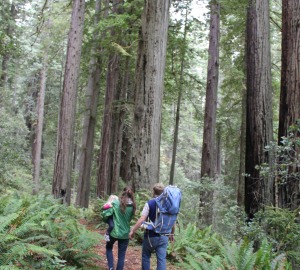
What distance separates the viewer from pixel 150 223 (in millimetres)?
5277

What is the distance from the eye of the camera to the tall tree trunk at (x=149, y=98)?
8719mm

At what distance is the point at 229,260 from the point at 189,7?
15305mm

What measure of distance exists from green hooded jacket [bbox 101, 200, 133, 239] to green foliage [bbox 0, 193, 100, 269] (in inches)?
23.7

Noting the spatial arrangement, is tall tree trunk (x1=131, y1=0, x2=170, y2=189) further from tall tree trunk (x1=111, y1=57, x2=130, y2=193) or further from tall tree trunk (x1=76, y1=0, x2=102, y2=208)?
tall tree trunk (x1=76, y1=0, x2=102, y2=208)

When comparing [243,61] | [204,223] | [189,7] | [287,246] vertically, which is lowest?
[204,223]

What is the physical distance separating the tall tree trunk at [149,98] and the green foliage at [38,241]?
92.1 inches

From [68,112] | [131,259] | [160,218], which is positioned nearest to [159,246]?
[160,218]

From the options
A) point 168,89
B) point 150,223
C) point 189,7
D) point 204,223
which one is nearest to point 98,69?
point 168,89

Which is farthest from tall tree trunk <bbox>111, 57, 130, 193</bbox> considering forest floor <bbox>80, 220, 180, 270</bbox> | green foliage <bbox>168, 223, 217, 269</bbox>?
green foliage <bbox>168, 223, 217, 269</bbox>

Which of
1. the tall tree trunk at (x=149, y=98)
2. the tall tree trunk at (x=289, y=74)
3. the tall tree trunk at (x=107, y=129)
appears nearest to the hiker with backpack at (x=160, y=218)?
the tall tree trunk at (x=289, y=74)

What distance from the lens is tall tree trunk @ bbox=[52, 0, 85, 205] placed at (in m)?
10.5

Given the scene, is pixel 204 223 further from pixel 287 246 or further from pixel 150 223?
pixel 150 223

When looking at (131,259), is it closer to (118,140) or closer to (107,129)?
(107,129)

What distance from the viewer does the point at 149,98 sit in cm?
871
